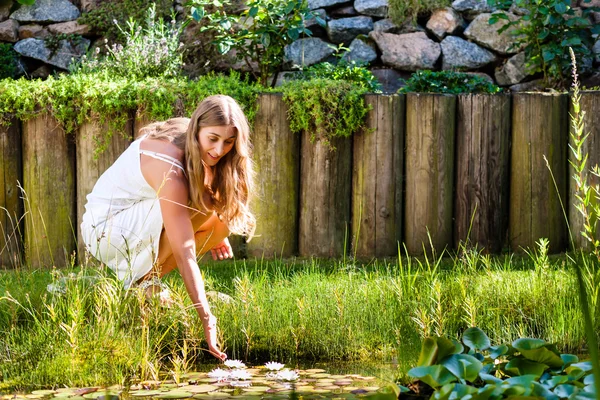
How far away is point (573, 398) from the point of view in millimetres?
1802

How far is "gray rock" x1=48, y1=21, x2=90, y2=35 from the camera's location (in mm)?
7488

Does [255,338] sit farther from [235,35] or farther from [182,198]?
[235,35]

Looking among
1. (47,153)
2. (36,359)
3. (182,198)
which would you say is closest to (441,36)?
(47,153)

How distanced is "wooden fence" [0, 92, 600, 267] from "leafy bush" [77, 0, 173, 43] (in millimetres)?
2214

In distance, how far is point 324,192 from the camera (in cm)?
526

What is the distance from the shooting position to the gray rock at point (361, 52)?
721 cm

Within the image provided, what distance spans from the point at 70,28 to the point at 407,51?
9.95 ft

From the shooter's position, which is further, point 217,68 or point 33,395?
point 217,68

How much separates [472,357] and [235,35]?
4.57 m

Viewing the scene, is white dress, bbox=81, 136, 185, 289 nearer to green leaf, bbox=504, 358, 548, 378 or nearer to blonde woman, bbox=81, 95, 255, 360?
blonde woman, bbox=81, 95, 255, 360

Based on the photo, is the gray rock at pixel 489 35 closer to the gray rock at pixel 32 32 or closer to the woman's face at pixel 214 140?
the gray rock at pixel 32 32

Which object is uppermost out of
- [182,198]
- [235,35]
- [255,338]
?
[235,35]

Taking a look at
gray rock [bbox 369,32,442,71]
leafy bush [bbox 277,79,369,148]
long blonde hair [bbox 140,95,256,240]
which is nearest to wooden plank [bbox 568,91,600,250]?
leafy bush [bbox 277,79,369,148]

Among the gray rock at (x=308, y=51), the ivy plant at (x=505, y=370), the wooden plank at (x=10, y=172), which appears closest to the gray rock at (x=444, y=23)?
the gray rock at (x=308, y=51)
